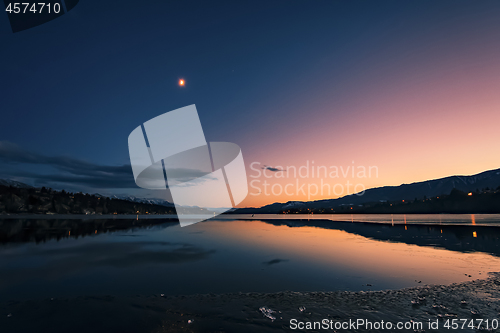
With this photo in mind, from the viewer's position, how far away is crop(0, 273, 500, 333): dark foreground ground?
8.67 metres

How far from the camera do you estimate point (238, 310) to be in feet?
33.3

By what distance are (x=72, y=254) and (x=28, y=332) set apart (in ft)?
62.8

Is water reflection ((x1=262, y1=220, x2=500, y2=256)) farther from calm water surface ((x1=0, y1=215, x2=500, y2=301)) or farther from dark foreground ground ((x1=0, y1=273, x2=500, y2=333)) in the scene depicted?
dark foreground ground ((x1=0, y1=273, x2=500, y2=333))

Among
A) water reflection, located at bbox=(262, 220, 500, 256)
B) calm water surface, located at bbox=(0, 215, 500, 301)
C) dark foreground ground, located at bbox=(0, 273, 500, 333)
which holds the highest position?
dark foreground ground, located at bbox=(0, 273, 500, 333)

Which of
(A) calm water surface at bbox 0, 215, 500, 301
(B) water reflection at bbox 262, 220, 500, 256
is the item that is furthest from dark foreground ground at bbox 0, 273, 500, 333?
(B) water reflection at bbox 262, 220, 500, 256

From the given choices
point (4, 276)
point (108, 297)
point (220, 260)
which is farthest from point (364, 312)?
point (4, 276)

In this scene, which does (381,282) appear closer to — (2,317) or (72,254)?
(2,317)

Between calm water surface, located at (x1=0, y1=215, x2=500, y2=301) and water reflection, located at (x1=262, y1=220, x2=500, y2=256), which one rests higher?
calm water surface, located at (x1=0, y1=215, x2=500, y2=301)

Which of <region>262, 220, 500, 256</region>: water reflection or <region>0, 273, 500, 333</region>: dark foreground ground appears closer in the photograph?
<region>0, 273, 500, 333</region>: dark foreground ground

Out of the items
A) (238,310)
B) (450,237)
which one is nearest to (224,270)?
(238,310)

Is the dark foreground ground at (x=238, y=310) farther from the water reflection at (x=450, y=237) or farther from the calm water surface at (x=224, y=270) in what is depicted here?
the water reflection at (x=450, y=237)

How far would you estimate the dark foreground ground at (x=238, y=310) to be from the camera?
867cm

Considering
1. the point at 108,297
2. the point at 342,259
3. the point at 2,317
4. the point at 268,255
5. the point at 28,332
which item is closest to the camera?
the point at 28,332

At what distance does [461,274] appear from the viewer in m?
15.6
